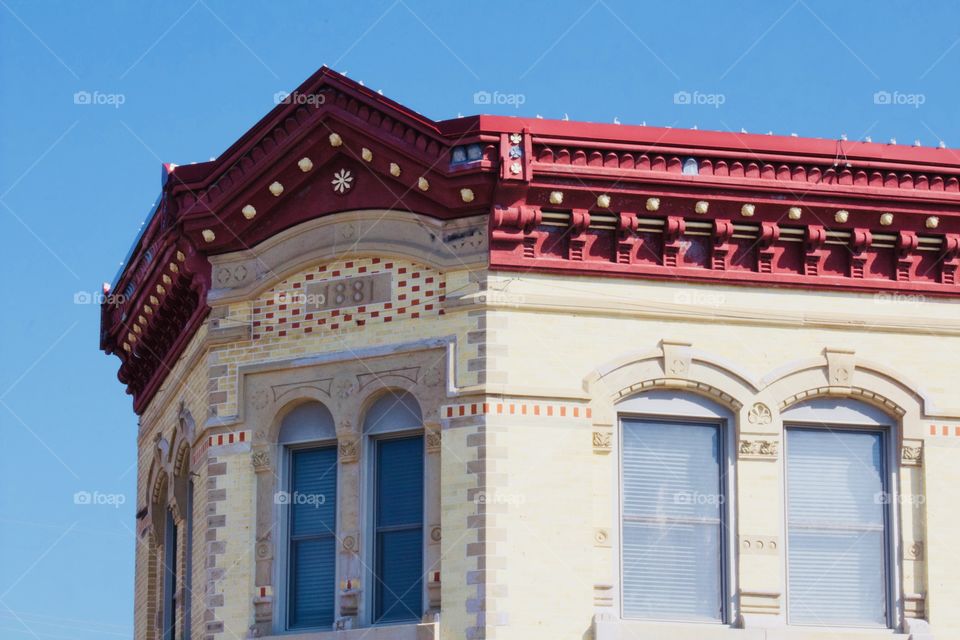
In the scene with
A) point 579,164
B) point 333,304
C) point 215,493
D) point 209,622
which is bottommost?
point 209,622

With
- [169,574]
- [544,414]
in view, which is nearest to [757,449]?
[544,414]

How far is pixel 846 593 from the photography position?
24141 millimetres

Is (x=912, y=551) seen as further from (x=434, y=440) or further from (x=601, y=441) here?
(x=434, y=440)

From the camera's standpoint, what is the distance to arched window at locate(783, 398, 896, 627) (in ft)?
79.0

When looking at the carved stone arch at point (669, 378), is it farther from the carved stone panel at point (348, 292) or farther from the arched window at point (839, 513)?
the carved stone panel at point (348, 292)

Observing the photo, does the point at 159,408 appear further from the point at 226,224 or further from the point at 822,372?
the point at 822,372

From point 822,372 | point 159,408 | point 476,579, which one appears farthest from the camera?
point 159,408

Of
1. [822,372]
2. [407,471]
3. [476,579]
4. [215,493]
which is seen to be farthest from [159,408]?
[822,372]

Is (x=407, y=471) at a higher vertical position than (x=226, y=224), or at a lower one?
lower

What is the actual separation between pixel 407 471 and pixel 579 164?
4147mm

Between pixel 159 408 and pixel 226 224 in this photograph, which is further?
pixel 159 408

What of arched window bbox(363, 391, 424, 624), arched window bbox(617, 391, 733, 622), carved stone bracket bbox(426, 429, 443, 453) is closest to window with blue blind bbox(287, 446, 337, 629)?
arched window bbox(363, 391, 424, 624)

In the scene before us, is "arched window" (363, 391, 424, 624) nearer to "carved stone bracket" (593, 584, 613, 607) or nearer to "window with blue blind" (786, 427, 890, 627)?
"carved stone bracket" (593, 584, 613, 607)

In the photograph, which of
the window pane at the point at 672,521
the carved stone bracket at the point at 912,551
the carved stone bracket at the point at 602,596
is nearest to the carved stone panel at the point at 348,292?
the window pane at the point at 672,521
